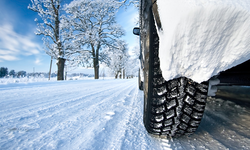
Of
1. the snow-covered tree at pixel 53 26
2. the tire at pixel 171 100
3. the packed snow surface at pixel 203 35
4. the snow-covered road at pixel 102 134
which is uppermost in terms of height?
the snow-covered tree at pixel 53 26

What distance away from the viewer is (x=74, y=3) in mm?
9938

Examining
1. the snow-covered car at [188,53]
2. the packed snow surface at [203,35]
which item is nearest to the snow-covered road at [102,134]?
the snow-covered car at [188,53]

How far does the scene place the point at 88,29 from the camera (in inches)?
408

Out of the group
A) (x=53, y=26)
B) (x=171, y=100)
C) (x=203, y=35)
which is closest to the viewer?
(x=203, y=35)

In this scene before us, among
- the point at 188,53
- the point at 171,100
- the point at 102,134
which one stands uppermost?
the point at 188,53

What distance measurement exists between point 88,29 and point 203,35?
11.3 meters

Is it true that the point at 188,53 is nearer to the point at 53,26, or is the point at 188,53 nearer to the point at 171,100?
the point at 171,100

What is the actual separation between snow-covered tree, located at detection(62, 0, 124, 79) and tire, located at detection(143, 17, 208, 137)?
9767 mm

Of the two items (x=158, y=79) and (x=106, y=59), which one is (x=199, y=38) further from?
(x=106, y=59)

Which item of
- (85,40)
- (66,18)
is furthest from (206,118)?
(66,18)

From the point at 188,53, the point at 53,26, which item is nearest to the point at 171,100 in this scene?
the point at 188,53

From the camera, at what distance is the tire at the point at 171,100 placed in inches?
26.9

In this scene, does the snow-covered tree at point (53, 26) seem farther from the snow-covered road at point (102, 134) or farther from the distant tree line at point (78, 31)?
the snow-covered road at point (102, 134)

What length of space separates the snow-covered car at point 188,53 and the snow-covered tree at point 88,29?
9779mm
